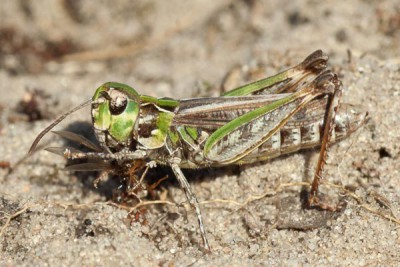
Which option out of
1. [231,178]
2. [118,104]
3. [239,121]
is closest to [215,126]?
[239,121]

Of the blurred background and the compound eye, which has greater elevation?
the blurred background

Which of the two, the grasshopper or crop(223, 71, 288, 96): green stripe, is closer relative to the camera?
the grasshopper

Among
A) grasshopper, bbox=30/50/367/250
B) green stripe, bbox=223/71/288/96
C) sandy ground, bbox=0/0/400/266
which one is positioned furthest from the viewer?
green stripe, bbox=223/71/288/96

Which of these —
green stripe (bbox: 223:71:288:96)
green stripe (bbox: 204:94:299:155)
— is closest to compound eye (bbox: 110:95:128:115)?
green stripe (bbox: 204:94:299:155)

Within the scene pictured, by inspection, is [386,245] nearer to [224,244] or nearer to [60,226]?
[224,244]

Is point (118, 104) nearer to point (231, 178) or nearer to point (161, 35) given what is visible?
point (231, 178)

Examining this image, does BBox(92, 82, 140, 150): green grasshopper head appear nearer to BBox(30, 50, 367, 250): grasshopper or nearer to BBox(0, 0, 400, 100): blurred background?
BBox(30, 50, 367, 250): grasshopper

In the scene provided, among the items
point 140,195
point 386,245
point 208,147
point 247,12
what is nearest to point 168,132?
point 208,147

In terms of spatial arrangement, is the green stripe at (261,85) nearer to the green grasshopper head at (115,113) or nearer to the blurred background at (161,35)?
the green grasshopper head at (115,113)

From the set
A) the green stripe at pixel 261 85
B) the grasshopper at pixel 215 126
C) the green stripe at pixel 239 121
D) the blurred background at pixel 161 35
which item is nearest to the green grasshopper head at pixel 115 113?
the grasshopper at pixel 215 126
